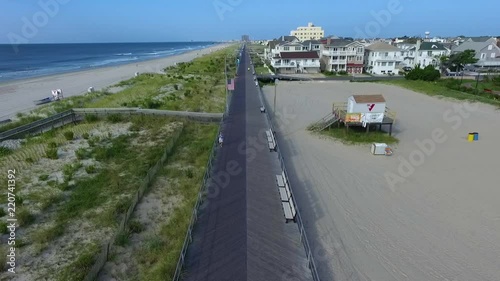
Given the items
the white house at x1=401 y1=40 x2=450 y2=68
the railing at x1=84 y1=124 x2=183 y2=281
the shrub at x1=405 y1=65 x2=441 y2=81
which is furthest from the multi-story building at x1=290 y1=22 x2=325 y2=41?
the railing at x1=84 y1=124 x2=183 y2=281

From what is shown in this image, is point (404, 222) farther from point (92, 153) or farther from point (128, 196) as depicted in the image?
point (92, 153)

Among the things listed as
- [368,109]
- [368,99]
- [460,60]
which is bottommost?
[368,109]

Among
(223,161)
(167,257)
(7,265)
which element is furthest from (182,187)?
(7,265)

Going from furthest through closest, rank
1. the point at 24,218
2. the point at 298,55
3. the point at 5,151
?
the point at 298,55
the point at 5,151
the point at 24,218

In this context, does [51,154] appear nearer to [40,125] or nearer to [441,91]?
[40,125]

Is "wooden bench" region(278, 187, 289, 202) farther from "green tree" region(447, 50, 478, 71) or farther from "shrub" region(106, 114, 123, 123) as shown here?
"green tree" region(447, 50, 478, 71)

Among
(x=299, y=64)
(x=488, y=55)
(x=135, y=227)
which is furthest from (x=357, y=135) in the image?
(x=488, y=55)

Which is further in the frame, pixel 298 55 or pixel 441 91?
pixel 298 55
